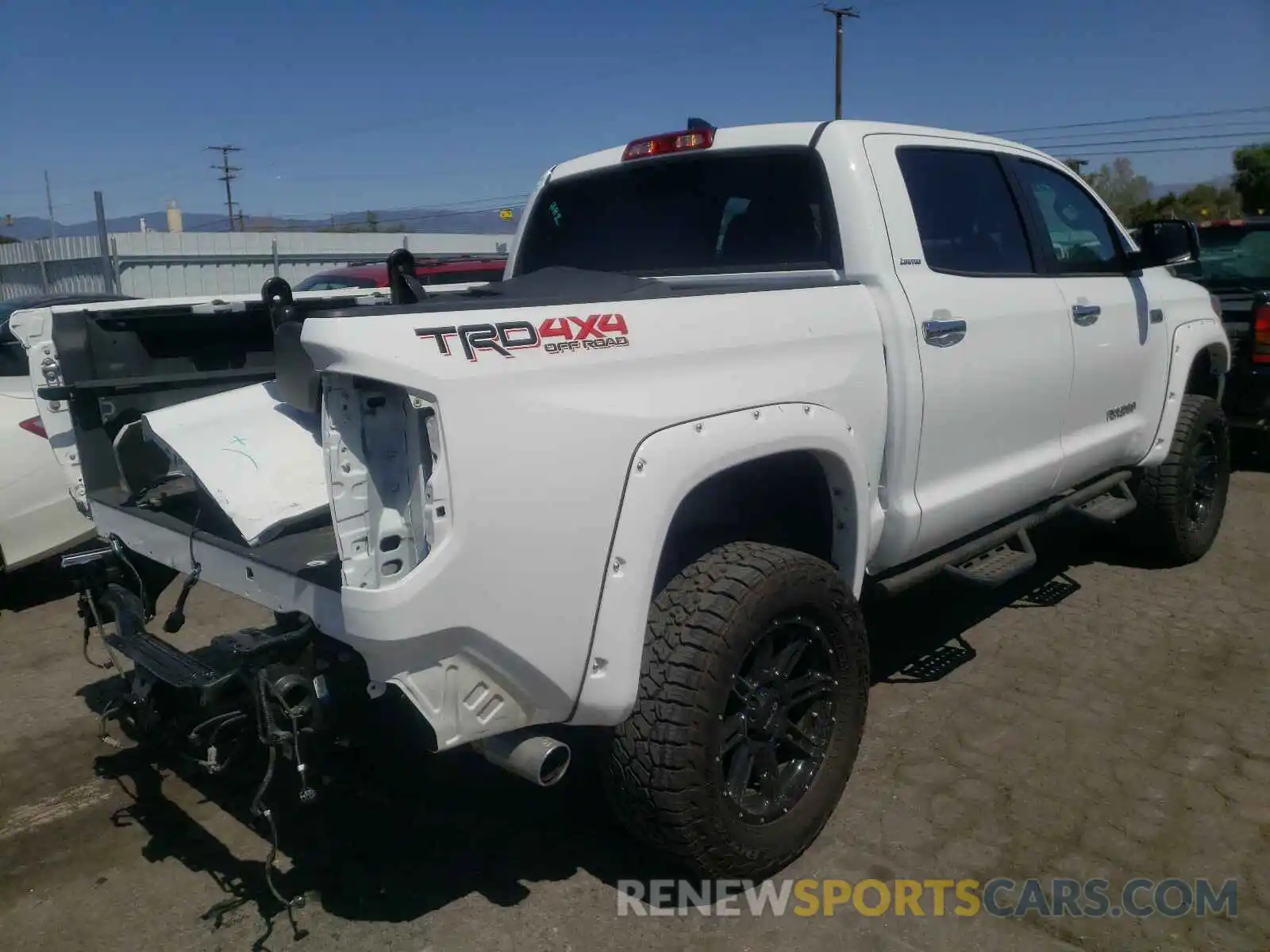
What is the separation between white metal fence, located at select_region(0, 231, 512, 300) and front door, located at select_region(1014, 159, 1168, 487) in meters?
14.5

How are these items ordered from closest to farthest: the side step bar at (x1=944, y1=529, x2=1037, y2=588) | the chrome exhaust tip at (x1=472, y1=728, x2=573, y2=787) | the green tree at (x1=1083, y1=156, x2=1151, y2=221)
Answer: the chrome exhaust tip at (x1=472, y1=728, x2=573, y2=787)
the side step bar at (x1=944, y1=529, x2=1037, y2=588)
the green tree at (x1=1083, y1=156, x2=1151, y2=221)

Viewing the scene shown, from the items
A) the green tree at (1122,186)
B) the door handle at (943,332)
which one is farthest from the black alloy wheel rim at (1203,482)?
the green tree at (1122,186)

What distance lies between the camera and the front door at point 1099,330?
14.5 ft

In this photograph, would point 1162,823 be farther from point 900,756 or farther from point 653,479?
point 653,479

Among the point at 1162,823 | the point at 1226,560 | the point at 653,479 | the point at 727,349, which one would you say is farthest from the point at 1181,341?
the point at 653,479

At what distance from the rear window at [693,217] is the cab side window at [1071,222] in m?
1.29

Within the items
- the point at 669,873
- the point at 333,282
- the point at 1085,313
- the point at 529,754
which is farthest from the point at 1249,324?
the point at 333,282

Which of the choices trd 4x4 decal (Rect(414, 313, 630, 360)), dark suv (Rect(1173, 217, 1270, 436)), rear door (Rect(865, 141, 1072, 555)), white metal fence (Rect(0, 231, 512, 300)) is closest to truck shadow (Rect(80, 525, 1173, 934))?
trd 4x4 decal (Rect(414, 313, 630, 360))

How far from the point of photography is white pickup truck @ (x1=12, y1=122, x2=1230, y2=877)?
2295mm

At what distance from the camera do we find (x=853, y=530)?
10.7 ft

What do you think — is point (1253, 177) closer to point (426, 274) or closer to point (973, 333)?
point (426, 274)

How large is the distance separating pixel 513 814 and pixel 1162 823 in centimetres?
202

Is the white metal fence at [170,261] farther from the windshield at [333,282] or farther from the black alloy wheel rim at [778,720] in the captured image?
the black alloy wheel rim at [778,720]

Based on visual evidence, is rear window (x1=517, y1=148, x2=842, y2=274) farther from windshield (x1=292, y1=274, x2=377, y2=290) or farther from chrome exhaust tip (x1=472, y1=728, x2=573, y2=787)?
windshield (x1=292, y1=274, x2=377, y2=290)
